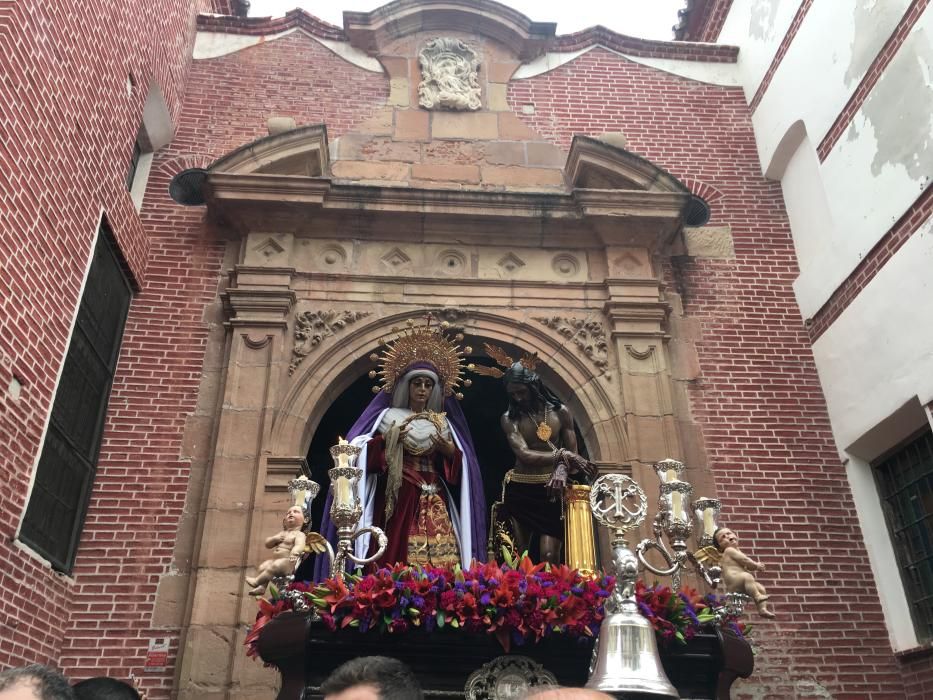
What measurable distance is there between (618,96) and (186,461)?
19.4 feet

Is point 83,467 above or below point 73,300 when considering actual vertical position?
below

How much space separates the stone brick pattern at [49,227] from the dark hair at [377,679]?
3815 mm

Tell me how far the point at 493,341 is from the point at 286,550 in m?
3.23

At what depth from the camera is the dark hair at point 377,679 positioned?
89.7 inches

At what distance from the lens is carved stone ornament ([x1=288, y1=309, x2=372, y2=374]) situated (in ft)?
23.6

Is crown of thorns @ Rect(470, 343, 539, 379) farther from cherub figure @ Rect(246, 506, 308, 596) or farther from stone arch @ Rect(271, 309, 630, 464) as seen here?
cherub figure @ Rect(246, 506, 308, 596)

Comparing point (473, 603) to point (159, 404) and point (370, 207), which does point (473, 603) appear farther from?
point (370, 207)

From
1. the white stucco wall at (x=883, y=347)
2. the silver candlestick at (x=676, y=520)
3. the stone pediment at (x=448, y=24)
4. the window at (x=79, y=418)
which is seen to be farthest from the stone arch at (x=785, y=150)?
the window at (x=79, y=418)

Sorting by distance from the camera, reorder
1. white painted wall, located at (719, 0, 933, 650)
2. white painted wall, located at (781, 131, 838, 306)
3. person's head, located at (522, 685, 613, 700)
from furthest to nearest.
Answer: white painted wall, located at (781, 131, 838, 306)
white painted wall, located at (719, 0, 933, 650)
person's head, located at (522, 685, 613, 700)

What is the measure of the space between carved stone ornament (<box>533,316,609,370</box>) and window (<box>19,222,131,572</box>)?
360 centimetres

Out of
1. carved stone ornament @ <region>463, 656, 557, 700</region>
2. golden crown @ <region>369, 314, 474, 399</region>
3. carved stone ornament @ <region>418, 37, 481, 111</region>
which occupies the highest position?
carved stone ornament @ <region>418, 37, 481, 111</region>

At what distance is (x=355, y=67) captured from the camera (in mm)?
9195

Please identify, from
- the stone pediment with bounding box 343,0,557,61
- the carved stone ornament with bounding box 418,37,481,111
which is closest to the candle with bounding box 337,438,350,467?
the carved stone ornament with bounding box 418,37,481,111

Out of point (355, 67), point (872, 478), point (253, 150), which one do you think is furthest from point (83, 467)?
point (872, 478)
